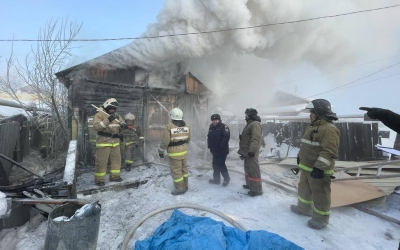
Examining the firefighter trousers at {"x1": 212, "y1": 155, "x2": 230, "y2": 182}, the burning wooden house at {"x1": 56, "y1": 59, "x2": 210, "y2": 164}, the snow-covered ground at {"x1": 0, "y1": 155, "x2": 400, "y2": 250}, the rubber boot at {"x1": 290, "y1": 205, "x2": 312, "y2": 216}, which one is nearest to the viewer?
the snow-covered ground at {"x1": 0, "y1": 155, "x2": 400, "y2": 250}

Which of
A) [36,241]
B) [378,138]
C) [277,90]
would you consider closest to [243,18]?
[378,138]

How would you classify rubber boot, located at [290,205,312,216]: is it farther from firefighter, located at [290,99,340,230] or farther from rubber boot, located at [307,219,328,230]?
Answer: rubber boot, located at [307,219,328,230]

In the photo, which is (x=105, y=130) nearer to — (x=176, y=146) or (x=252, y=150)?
(x=176, y=146)

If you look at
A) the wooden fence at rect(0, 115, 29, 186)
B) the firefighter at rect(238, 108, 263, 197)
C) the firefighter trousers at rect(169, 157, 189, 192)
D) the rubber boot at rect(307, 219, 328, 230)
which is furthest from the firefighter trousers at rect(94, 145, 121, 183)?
the rubber boot at rect(307, 219, 328, 230)

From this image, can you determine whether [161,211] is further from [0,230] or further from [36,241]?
[0,230]

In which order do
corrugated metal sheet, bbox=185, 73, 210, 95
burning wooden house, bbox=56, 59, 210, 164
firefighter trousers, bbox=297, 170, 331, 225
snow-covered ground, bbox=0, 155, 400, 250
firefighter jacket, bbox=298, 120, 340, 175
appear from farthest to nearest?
corrugated metal sheet, bbox=185, 73, 210, 95 → burning wooden house, bbox=56, 59, 210, 164 → firefighter trousers, bbox=297, 170, 331, 225 → firefighter jacket, bbox=298, 120, 340, 175 → snow-covered ground, bbox=0, 155, 400, 250

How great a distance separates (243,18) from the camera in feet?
24.1

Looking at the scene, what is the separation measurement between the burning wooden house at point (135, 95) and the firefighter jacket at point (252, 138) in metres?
4.07

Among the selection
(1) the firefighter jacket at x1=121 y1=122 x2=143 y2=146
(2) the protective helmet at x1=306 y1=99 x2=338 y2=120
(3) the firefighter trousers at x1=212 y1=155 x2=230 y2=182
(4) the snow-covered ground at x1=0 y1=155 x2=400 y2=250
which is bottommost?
(4) the snow-covered ground at x1=0 y1=155 x2=400 y2=250

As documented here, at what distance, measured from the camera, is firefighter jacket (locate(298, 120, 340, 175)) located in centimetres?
305

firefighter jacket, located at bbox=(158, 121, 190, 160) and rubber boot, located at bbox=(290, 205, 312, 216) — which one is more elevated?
firefighter jacket, located at bbox=(158, 121, 190, 160)

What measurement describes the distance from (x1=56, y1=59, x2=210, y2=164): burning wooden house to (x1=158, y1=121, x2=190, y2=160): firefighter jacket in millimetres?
3220

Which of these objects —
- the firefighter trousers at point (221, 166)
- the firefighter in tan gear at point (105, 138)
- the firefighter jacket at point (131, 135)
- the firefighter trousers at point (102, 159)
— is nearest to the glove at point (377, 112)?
the firefighter trousers at point (221, 166)

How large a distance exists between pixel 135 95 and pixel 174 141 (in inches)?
140
